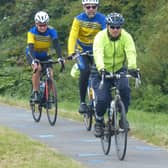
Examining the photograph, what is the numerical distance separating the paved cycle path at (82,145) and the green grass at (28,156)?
14.1 inches

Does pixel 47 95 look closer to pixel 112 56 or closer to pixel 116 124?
pixel 112 56

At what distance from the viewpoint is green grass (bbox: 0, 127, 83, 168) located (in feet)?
30.2

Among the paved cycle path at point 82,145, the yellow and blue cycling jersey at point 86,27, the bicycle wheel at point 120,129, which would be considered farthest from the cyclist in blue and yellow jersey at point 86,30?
the bicycle wheel at point 120,129

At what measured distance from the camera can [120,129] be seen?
9.94m

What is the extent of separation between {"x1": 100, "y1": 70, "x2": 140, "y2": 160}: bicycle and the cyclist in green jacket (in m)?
0.11

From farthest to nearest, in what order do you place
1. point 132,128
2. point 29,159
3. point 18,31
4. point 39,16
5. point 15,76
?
point 18,31 < point 15,76 < point 39,16 < point 132,128 < point 29,159

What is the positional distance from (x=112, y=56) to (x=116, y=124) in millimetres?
997

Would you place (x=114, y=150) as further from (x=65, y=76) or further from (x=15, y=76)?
(x=15, y=76)

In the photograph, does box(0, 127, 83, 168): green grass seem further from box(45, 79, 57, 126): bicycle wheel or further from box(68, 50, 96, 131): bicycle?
box(45, 79, 57, 126): bicycle wheel

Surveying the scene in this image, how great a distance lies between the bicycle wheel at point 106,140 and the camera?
405 inches

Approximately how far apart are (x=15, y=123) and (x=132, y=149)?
3.95 metres

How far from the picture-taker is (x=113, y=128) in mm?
10156

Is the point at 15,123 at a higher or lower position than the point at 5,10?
lower

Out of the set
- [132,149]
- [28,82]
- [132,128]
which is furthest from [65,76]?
[132,149]
